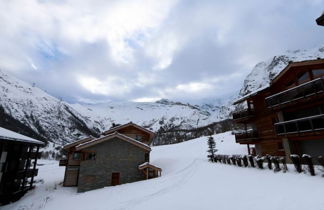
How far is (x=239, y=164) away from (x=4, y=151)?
2256cm

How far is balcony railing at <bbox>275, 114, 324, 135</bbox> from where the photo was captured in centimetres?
1608

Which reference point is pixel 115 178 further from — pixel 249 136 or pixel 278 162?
pixel 278 162

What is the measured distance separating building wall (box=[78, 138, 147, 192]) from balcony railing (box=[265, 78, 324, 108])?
53.3 feet

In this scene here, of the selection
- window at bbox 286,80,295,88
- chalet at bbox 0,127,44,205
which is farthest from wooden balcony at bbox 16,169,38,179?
window at bbox 286,80,295,88

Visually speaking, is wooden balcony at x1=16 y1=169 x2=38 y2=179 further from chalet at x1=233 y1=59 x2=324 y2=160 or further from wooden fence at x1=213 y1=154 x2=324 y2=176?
chalet at x1=233 y1=59 x2=324 y2=160

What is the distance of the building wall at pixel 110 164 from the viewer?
22.2m

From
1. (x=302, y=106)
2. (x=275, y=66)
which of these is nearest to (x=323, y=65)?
(x=302, y=106)

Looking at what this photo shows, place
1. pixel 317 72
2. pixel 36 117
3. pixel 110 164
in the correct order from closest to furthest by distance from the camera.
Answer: pixel 317 72 → pixel 110 164 → pixel 36 117

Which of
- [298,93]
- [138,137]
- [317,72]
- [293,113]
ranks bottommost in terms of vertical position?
[138,137]

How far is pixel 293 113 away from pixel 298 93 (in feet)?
10.5

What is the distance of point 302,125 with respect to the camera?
1762 cm

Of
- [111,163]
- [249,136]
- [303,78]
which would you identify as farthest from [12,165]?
[303,78]

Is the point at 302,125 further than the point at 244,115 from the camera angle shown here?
No

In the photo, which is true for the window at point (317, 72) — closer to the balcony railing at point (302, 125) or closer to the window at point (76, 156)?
the balcony railing at point (302, 125)
